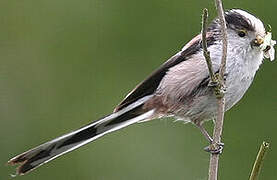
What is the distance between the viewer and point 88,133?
159 inches

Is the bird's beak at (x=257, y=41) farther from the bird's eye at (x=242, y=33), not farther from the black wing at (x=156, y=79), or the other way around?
the black wing at (x=156, y=79)

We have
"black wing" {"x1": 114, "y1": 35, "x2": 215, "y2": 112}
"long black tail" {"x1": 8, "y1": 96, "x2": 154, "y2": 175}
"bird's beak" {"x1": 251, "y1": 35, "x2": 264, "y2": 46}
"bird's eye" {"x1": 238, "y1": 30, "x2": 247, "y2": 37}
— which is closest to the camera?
"long black tail" {"x1": 8, "y1": 96, "x2": 154, "y2": 175}

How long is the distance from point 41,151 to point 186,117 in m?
0.88

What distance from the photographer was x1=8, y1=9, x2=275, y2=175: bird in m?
3.83

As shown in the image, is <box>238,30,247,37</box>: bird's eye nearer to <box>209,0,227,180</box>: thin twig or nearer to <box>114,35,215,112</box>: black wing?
<box>114,35,215,112</box>: black wing

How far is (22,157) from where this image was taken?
133 inches

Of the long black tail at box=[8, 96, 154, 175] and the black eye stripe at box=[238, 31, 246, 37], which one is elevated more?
the black eye stripe at box=[238, 31, 246, 37]

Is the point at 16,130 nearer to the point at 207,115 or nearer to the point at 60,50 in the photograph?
the point at 60,50

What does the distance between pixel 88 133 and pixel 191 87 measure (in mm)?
598

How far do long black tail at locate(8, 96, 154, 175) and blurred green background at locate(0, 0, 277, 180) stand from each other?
46.0 inches

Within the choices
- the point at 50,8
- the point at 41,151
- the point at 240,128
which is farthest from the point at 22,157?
the point at 50,8

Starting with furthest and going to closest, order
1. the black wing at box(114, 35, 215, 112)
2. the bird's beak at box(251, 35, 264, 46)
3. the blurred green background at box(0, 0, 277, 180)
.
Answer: the blurred green background at box(0, 0, 277, 180) → the black wing at box(114, 35, 215, 112) → the bird's beak at box(251, 35, 264, 46)

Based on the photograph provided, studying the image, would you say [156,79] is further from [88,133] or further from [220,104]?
[220,104]

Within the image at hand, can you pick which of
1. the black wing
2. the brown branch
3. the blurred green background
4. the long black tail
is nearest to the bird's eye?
the black wing
